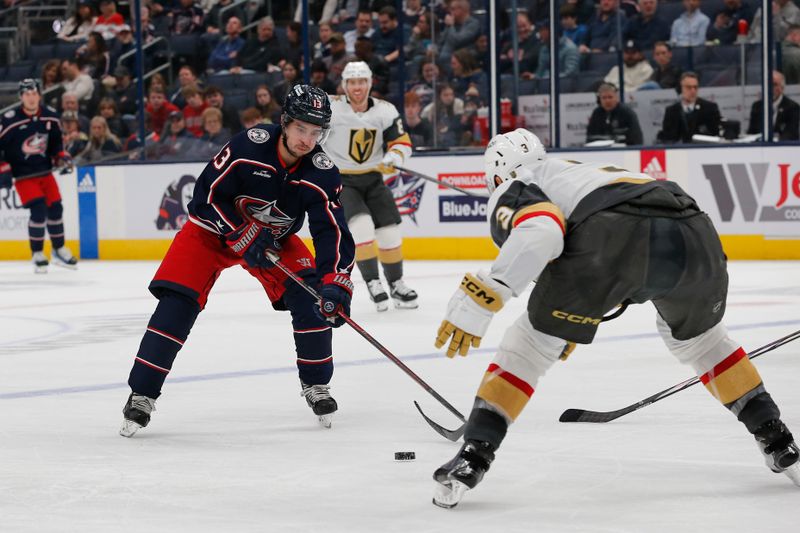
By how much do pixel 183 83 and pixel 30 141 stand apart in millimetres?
1968

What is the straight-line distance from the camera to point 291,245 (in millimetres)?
4223

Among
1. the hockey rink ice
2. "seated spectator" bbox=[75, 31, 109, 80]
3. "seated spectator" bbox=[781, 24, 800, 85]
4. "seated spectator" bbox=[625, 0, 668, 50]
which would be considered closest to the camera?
the hockey rink ice

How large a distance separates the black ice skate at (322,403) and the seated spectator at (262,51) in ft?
26.7

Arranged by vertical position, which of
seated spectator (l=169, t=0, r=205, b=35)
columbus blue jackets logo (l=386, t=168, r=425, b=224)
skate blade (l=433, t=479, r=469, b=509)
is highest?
seated spectator (l=169, t=0, r=205, b=35)

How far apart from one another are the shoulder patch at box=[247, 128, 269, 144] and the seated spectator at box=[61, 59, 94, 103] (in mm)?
9200

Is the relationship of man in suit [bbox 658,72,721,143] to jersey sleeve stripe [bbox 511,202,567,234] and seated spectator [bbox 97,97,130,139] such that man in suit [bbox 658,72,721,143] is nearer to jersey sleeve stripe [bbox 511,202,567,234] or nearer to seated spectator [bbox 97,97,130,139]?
seated spectator [bbox 97,97,130,139]

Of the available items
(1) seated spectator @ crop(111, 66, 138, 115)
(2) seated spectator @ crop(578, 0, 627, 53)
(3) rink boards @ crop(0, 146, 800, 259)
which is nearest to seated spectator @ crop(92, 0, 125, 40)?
(1) seated spectator @ crop(111, 66, 138, 115)

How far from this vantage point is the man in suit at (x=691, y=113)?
10.3 m

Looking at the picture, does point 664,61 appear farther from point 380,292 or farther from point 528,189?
point 528,189

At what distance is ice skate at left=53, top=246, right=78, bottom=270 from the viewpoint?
1109 cm

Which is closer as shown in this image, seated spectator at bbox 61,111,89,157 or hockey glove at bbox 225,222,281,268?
hockey glove at bbox 225,222,281,268

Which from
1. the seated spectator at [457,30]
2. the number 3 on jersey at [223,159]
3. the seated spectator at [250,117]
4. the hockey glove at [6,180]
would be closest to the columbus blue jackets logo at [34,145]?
the hockey glove at [6,180]

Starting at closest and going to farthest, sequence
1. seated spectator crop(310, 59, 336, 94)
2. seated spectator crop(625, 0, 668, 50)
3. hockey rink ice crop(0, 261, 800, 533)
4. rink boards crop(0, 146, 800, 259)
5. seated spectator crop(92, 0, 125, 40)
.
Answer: hockey rink ice crop(0, 261, 800, 533)
rink boards crop(0, 146, 800, 259)
seated spectator crop(625, 0, 668, 50)
seated spectator crop(310, 59, 336, 94)
seated spectator crop(92, 0, 125, 40)

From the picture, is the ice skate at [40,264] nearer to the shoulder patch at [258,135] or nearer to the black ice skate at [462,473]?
the shoulder patch at [258,135]
